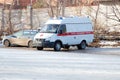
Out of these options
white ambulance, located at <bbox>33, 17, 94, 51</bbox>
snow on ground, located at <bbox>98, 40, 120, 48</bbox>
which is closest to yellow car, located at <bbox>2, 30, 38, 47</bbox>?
white ambulance, located at <bbox>33, 17, 94, 51</bbox>

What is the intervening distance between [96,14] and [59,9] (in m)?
4.58

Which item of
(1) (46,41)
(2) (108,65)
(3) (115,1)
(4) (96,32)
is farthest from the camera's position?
(3) (115,1)

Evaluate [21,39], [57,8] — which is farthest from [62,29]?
[57,8]

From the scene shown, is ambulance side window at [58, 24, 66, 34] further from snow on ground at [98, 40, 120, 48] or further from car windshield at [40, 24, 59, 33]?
snow on ground at [98, 40, 120, 48]

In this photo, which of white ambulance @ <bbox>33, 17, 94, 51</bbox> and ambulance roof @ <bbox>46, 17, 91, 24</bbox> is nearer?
white ambulance @ <bbox>33, 17, 94, 51</bbox>

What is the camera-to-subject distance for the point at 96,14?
3941 centimetres

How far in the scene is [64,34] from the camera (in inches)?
1122

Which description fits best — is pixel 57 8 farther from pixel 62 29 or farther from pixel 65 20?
pixel 62 29

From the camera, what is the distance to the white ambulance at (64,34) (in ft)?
91.1

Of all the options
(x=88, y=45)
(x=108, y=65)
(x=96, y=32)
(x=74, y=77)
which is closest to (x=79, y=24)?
(x=88, y=45)

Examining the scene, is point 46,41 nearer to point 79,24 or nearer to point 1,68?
point 79,24

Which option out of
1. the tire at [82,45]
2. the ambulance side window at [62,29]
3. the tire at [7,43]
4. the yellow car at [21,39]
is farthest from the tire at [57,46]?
the tire at [7,43]

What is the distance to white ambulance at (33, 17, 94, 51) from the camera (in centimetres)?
2778

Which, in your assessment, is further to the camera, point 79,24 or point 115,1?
point 115,1
